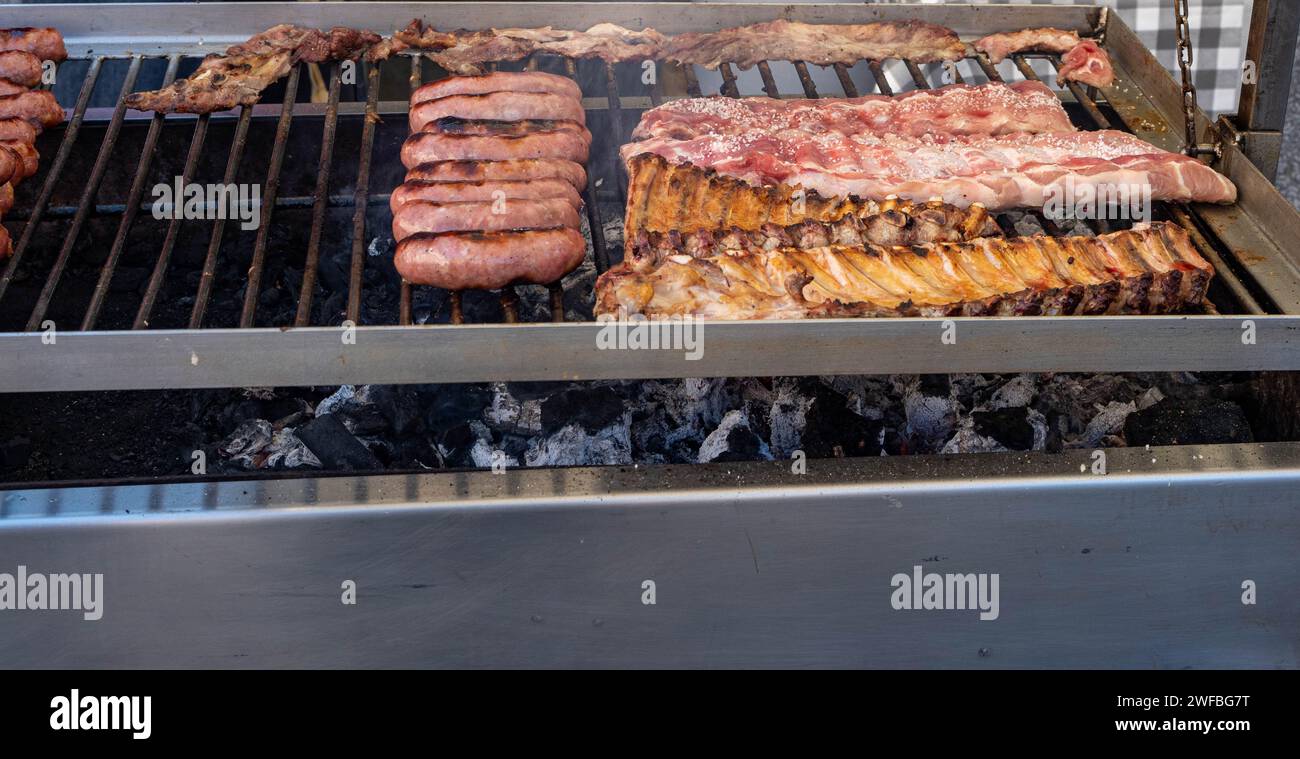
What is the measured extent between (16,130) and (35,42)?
1.57 ft

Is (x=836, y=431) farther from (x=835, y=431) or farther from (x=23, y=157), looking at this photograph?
(x=23, y=157)

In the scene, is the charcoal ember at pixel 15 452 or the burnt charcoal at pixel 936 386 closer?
the charcoal ember at pixel 15 452

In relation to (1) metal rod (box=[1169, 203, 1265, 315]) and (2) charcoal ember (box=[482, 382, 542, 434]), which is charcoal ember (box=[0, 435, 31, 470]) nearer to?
(2) charcoal ember (box=[482, 382, 542, 434])

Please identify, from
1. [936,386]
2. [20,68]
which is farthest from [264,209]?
[936,386]

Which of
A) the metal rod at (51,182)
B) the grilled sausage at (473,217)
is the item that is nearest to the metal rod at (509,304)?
the grilled sausage at (473,217)

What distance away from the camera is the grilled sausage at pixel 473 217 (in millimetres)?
3064

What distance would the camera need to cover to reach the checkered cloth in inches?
243

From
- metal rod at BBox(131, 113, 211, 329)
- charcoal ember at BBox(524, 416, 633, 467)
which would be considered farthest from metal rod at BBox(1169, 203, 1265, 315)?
metal rod at BBox(131, 113, 211, 329)

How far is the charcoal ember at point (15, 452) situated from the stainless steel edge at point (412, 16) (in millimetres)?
1476

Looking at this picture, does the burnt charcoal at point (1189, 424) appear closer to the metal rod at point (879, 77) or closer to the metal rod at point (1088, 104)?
the metal rod at point (1088, 104)

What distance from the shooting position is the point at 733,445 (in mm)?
3430

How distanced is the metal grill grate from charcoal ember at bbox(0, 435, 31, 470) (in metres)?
0.43
